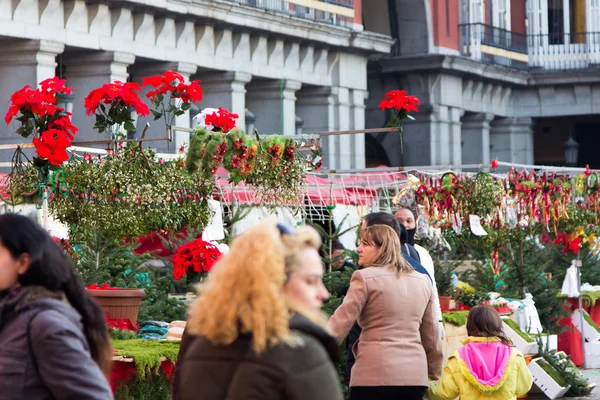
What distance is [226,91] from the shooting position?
26797 mm

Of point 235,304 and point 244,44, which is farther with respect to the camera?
point 244,44

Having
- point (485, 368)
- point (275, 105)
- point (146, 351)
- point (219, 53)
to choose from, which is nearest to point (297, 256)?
point (146, 351)

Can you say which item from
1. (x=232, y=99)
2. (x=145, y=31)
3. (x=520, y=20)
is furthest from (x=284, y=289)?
(x=520, y=20)

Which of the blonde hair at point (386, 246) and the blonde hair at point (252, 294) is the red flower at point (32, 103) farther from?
the blonde hair at point (252, 294)

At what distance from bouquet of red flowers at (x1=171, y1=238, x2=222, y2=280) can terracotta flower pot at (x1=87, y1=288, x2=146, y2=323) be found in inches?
24.9

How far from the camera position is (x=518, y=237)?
53.0ft

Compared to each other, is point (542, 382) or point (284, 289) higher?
point (284, 289)

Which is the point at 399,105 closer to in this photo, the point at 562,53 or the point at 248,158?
the point at 248,158

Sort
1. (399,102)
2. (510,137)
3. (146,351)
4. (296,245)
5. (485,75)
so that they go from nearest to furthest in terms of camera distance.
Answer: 1. (296,245)
2. (146,351)
3. (399,102)
4. (485,75)
5. (510,137)

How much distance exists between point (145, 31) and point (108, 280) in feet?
44.0

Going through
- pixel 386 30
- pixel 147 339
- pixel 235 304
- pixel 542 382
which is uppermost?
pixel 386 30

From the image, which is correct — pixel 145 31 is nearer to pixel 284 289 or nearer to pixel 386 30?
pixel 386 30

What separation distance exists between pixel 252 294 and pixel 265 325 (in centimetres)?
9

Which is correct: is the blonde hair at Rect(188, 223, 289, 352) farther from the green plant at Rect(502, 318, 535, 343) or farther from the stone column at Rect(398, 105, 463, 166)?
the stone column at Rect(398, 105, 463, 166)
